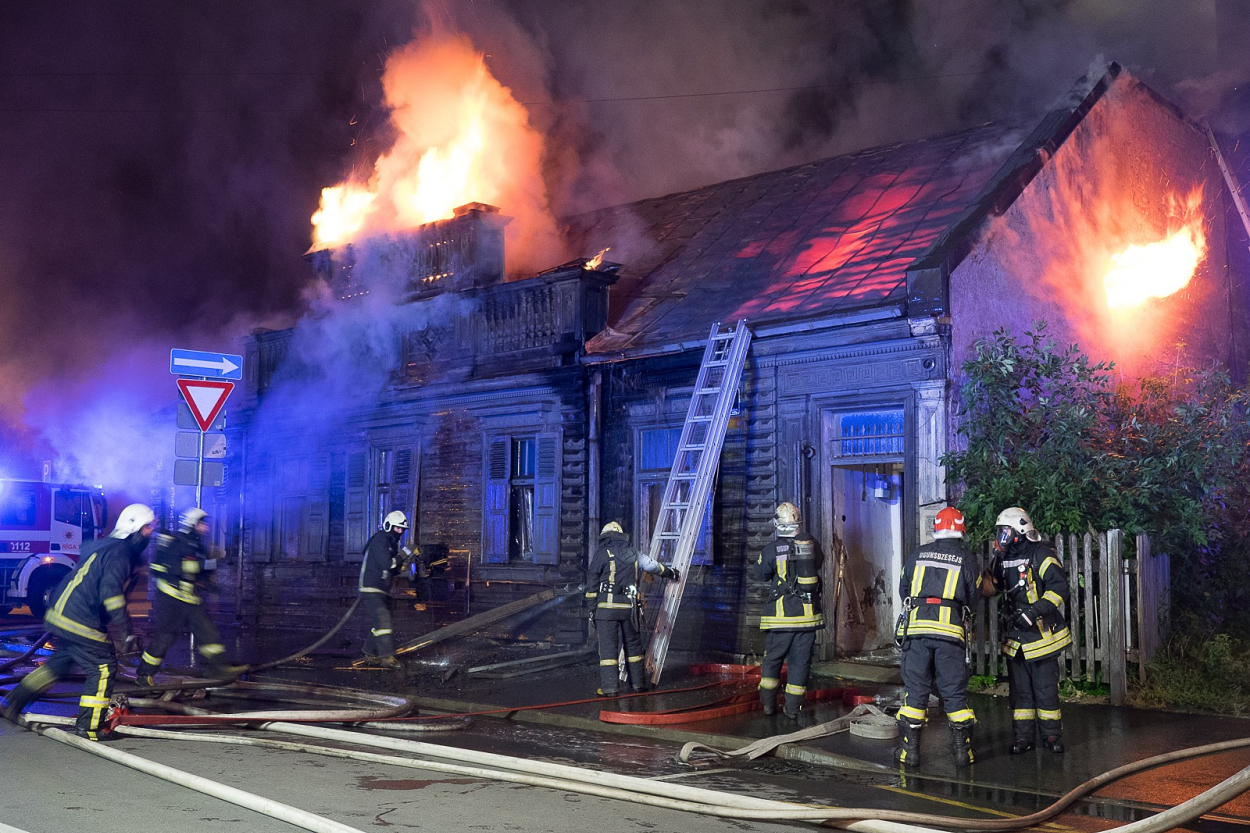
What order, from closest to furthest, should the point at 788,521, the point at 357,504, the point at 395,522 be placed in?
1. the point at 788,521
2. the point at 395,522
3. the point at 357,504

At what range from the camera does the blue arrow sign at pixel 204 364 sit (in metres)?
11.6

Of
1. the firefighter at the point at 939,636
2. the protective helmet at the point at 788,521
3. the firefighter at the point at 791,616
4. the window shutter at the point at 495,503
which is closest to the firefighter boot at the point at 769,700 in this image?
the firefighter at the point at 791,616

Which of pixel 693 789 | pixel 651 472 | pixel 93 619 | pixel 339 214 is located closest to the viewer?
pixel 693 789

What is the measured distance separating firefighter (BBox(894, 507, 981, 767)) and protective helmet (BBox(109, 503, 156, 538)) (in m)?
5.85

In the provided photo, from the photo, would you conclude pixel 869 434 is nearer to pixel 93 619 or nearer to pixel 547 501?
pixel 547 501

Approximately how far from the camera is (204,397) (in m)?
11.6

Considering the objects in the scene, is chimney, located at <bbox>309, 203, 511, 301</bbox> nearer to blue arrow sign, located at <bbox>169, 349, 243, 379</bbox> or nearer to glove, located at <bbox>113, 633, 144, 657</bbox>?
blue arrow sign, located at <bbox>169, 349, 243, 379</bbox>

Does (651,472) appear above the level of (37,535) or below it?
above

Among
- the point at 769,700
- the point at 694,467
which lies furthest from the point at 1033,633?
the point at 694,467

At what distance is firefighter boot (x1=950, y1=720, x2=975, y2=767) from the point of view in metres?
7.41

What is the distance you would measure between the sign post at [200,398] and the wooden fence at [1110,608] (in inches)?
335

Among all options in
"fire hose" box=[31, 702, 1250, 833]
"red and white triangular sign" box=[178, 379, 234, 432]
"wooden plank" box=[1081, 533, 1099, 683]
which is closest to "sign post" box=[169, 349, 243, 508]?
"red and white triangular sign" box=[178, 379, 234, 432]

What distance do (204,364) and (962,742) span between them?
8534 millimetres

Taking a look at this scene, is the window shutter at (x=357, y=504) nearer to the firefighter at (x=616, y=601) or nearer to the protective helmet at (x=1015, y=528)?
the firefighter at (x=616, y=601)
